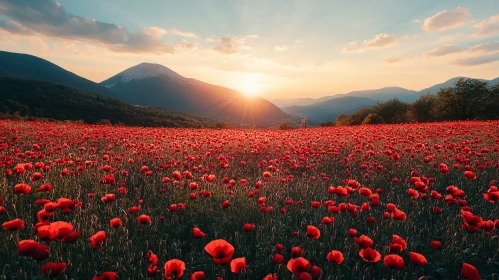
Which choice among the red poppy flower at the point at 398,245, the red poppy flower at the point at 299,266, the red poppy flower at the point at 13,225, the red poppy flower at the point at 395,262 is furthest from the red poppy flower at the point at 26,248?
the red poppy flower at the point at 398,245

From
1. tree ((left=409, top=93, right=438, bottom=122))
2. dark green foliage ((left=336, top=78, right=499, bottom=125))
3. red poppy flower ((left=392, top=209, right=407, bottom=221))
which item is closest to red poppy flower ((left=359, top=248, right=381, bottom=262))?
red poppy flower ((left=392, top=209, right=407, bottom=221))

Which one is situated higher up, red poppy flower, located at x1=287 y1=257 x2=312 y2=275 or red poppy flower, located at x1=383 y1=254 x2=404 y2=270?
red poppy flower, located at x1=287 y1=257 x2=312 y2=275

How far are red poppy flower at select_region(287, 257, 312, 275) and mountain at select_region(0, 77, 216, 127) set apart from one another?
193 ft

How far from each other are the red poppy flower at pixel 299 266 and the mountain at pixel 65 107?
58.8 m

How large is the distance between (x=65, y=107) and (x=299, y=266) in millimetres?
97469

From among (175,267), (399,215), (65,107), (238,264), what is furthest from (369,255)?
(65,107)

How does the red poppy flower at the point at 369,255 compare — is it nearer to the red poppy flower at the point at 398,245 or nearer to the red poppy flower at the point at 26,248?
the red poppy flower at the point at 398,245

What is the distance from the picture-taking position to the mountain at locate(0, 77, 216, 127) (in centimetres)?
6857

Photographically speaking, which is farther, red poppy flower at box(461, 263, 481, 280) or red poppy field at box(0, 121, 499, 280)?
red poppy field at box(0, 121, 499, 280)

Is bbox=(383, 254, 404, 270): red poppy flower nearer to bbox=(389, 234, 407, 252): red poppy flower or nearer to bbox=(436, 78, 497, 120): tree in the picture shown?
bbox=(389, 234, 407, 252): red poppy flower

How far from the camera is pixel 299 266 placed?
198 cm

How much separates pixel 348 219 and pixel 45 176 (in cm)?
537

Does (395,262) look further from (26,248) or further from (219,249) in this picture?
(26,248)

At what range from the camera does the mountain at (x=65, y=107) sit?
2700 inches
